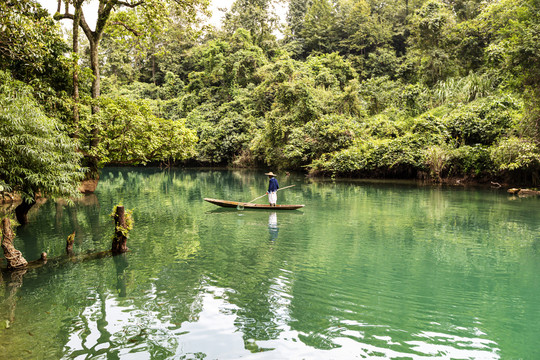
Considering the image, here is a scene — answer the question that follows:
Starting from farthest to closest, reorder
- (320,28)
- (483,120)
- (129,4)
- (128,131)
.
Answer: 1. (320,28)
2. (483,120)
3. (129,4)
4. (128,131)

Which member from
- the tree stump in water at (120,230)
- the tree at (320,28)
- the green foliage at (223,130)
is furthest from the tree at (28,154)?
the tree at (320,28)

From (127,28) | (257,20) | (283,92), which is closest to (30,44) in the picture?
(127,28)

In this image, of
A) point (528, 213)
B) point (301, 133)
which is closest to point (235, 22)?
point (301, 133)

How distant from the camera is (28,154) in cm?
787

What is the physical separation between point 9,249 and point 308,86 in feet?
105

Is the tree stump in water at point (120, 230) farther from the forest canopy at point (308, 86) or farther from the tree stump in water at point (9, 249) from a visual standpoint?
the forest canopy at point (308, 86)

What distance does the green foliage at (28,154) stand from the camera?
7691 mm

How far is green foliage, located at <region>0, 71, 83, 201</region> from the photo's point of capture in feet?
25.2

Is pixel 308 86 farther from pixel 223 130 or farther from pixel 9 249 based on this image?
pixel 9 249

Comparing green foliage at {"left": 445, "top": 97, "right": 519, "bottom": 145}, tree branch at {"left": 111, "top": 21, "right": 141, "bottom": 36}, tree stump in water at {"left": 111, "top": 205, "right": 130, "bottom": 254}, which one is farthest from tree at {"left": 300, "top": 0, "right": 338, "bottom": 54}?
tree stump in water at {"left": 111, "top": 205, "right": 130, "bottom": 254}

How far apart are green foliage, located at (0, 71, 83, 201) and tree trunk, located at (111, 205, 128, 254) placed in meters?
1.28

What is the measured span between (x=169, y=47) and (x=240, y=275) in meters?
60.5

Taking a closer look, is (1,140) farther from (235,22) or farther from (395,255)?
(235,22)

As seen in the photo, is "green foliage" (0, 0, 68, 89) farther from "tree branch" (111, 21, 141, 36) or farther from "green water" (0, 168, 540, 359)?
"green water" (0, 168, 540, 359)
